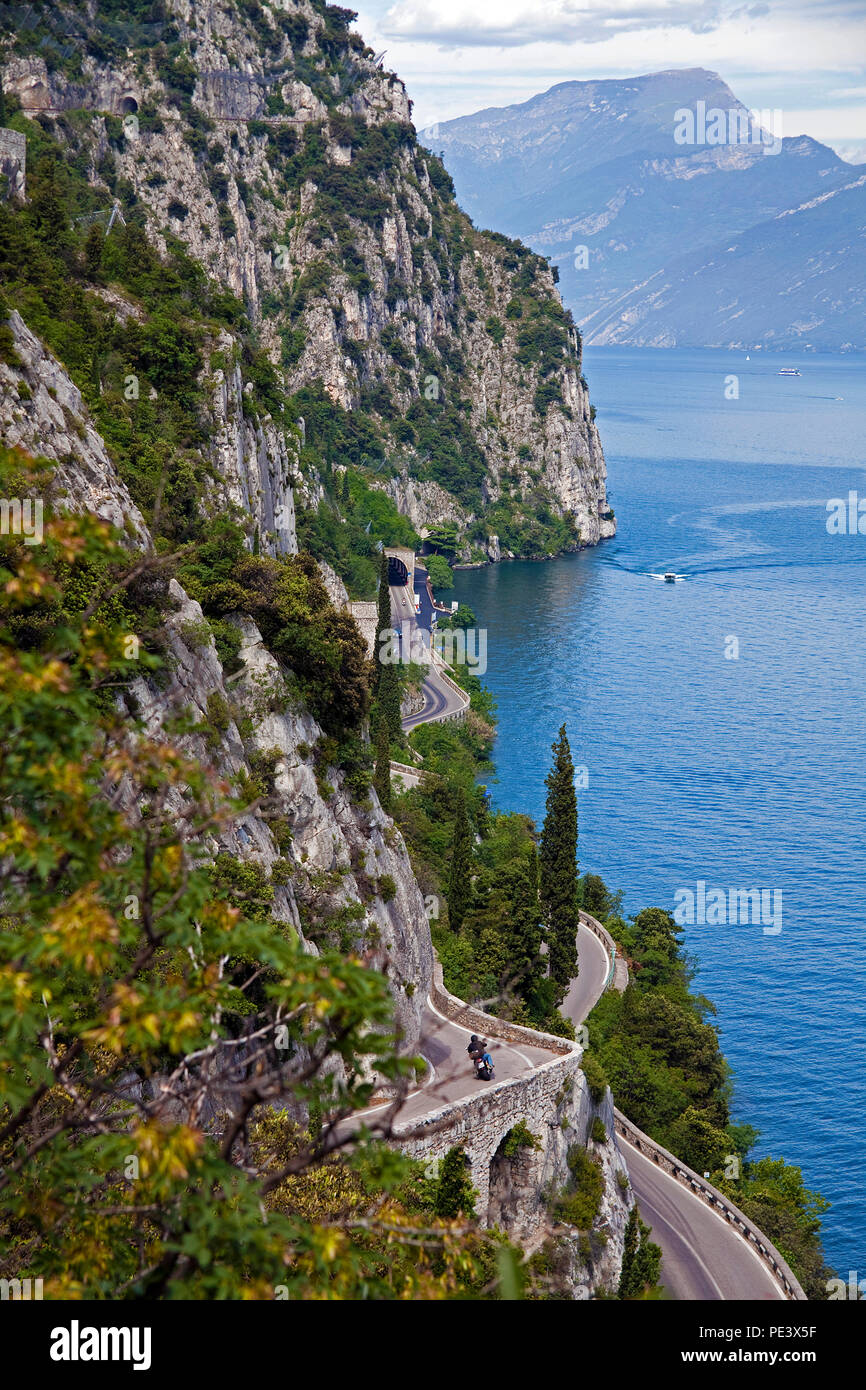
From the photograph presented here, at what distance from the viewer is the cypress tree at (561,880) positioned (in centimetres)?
5919

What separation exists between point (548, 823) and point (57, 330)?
32.8 m

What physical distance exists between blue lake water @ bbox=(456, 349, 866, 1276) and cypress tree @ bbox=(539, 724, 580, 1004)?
1348cm

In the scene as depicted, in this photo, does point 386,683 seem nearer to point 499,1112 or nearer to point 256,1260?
point 499,1112

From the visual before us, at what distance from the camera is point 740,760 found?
345ft

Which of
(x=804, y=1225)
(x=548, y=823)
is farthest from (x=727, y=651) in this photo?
(x=804, y=1225)

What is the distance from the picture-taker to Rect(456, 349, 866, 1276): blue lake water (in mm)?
65438

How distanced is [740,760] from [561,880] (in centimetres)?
4929

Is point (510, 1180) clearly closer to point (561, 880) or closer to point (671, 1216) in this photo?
point (671, 1216)

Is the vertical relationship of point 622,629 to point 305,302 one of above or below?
below

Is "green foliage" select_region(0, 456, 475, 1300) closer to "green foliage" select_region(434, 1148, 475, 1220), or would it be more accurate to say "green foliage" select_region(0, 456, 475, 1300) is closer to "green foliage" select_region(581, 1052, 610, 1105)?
A: "green foliage" select_region(434, 1148, 475, 1220)

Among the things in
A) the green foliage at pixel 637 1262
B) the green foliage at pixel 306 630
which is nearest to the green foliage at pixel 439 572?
the green foliage at pixel 306 630

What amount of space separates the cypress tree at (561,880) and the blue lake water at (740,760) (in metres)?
13.5

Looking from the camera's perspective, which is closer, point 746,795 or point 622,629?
point 746,795
